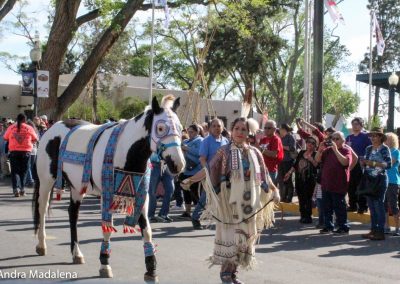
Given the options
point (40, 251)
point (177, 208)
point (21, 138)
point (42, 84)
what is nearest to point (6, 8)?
point (42, 84)

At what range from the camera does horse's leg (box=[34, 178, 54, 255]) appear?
28.2 feet

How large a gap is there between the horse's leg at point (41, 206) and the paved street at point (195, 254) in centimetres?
20

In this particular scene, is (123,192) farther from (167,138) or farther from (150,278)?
(150,278)

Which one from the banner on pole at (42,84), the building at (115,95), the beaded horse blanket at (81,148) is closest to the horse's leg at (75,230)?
the beaded horse blanket at (81,148)

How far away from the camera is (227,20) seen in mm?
24188

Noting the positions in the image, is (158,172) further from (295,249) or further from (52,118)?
(52,118)

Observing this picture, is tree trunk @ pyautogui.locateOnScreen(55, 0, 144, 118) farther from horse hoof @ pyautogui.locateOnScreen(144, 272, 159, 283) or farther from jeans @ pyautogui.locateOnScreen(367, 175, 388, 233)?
horse hoof @ pyautogui.locateOnScreen(144, 272, 159, 283)

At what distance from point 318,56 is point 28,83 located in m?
9.58

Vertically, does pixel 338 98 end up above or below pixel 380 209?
above

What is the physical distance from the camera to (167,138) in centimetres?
694

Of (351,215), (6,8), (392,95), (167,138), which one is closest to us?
(167,138)

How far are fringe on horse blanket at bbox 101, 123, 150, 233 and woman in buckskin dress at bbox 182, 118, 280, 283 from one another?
0.62m

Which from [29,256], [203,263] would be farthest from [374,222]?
[29,256]

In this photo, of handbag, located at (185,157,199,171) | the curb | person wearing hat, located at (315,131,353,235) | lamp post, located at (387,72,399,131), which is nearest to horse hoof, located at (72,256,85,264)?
handbag, located at (185,157,199,171)
